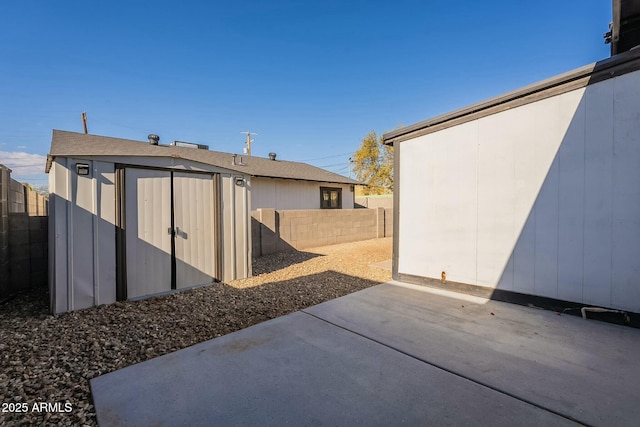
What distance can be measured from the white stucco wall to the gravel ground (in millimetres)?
6441

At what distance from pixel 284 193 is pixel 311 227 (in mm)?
3846

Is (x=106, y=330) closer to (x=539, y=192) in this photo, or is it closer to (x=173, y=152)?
(x=539, y=192)

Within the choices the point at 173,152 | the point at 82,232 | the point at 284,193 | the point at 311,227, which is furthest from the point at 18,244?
the point at 284,193

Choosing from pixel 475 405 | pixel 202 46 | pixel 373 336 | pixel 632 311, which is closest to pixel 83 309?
pixel 373 336

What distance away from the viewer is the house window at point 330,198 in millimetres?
14651

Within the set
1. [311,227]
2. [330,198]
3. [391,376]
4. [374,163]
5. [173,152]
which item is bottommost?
[391,376]

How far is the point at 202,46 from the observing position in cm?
930

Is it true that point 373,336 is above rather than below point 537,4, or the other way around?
below

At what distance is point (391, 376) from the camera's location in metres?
2.08

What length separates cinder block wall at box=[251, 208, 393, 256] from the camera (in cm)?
804

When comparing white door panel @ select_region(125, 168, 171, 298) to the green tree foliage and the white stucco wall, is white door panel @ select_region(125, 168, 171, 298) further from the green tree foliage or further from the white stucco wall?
the green tree foliage

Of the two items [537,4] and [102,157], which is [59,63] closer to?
[102,157]

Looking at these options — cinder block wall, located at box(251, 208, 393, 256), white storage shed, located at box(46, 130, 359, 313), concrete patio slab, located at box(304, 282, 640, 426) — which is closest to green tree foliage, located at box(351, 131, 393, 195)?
Answer: cinder block wall, located at box(251, 208, 393, 256)

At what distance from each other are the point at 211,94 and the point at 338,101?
7.29 m
